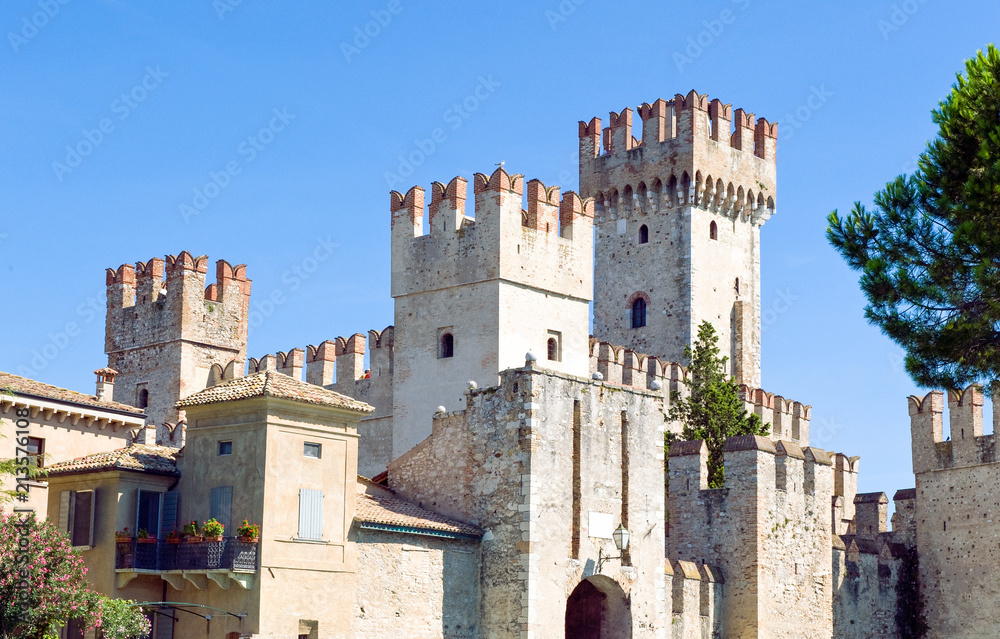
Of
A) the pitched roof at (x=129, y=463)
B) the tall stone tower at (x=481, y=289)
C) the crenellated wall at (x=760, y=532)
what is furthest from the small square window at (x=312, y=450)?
the crenellated wall at (x=760, y=532)

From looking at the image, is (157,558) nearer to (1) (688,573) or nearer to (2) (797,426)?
(1) (688,573)

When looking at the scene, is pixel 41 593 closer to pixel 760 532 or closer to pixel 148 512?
pixel 148 512

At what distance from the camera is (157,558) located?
3111 cm

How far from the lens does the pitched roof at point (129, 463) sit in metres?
31.5

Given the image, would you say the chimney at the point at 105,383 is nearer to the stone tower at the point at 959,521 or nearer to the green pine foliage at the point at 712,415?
the green pine foliage at the point at 712,415

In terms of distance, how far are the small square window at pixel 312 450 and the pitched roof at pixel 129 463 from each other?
2626 millimetres

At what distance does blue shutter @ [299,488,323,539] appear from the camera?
31.1 m

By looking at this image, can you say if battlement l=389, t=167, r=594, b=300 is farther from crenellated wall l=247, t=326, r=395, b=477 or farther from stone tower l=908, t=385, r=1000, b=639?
stone tower l=908, t=385, r=1000, b=639

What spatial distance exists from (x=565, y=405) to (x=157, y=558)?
28.9 ft

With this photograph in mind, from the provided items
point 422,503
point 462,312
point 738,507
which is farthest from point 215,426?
point 738,507

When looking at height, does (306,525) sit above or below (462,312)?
below

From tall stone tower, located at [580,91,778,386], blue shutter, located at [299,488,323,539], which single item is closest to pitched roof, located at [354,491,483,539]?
blue shutter, located at [299,488,323,539]

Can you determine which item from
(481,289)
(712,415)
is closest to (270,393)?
(481,289)

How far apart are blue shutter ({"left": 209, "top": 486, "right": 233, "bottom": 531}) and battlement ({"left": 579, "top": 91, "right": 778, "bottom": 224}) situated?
27.4 metres
